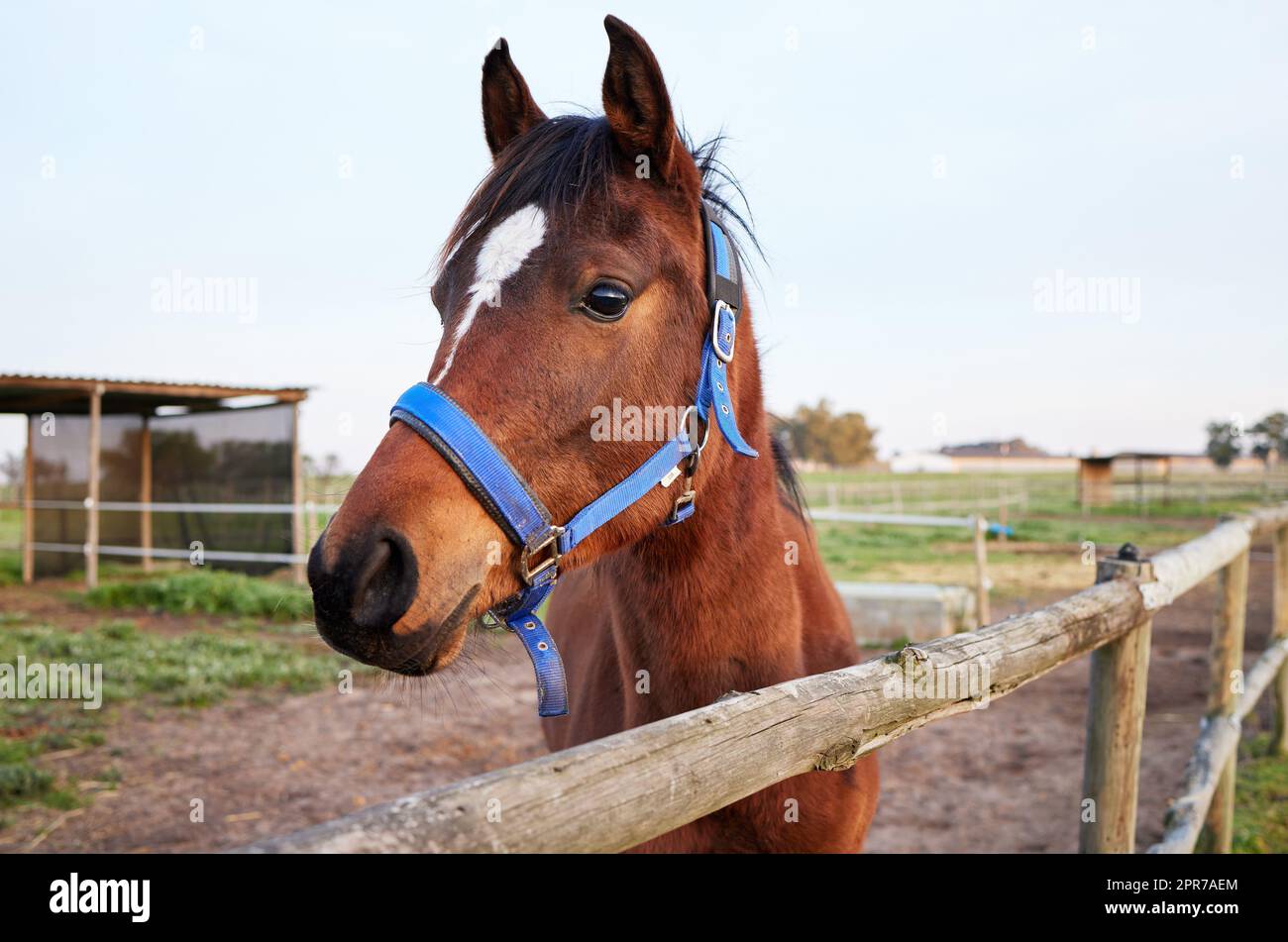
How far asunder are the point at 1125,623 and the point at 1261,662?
3.48 meters

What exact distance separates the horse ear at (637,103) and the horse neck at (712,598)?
0.54 metres

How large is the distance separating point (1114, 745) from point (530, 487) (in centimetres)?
216

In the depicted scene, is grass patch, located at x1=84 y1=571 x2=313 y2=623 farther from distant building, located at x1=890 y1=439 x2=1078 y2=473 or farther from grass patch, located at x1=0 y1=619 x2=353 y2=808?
distant building, located at x1=890 y1=439 x2=1078 y2=473

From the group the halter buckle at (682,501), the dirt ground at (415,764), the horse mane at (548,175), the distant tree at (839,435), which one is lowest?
the dirt ground at (415,764)

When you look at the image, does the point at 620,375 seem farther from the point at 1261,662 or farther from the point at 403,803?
the point at 1261,662

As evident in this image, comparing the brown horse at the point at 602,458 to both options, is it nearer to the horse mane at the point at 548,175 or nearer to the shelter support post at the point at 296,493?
the horse mane at the point at 548,175

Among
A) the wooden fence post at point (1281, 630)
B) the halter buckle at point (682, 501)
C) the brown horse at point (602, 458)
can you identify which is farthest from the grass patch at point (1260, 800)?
the halter buckle at point (682, 501)

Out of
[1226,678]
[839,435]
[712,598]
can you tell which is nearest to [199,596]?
[712,598]

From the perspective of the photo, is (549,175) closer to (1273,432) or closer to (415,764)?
(415,764)

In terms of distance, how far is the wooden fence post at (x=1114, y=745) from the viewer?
8.22 feet

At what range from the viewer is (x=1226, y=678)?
402cm

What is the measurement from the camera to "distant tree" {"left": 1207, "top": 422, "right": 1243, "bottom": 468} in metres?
42.8

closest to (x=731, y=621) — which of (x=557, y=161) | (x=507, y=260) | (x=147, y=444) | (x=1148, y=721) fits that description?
(x=507, y=260)
